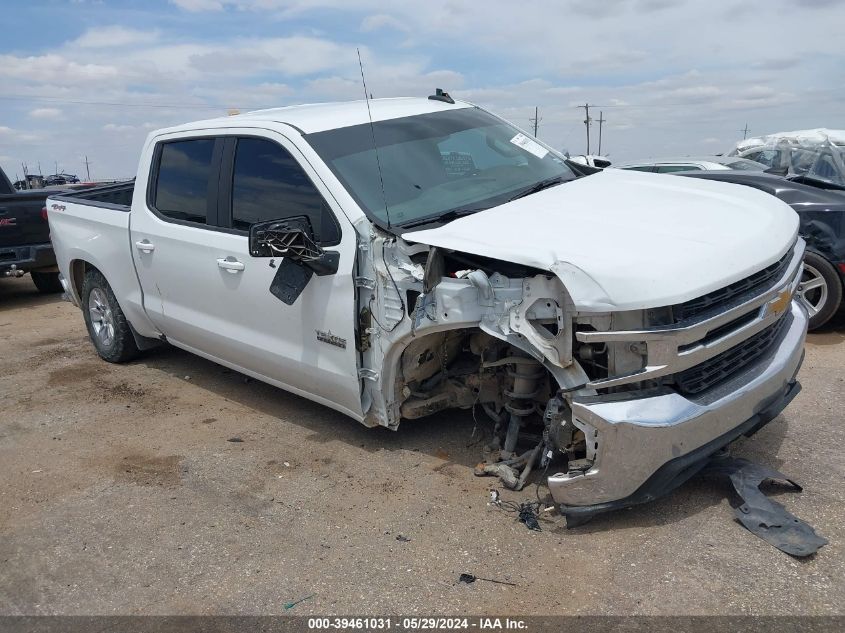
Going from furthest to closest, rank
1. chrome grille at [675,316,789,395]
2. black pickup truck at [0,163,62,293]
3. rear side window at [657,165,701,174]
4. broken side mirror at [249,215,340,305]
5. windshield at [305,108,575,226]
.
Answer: rear side window at [657,165,701,174], black pickup truck at [0,163,62,293], windshield at [305,108,575,226], broken side mirror at [249,215,340,305], chrome grille at [675,316,789,395]

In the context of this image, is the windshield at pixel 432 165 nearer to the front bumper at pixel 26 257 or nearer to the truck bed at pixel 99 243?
the truck bed at pixel 99 243

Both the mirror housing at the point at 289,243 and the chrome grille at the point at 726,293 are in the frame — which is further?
the mirror housing at the point at 289,243

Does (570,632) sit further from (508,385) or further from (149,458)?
(149,458)

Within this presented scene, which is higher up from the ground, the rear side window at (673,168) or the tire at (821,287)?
the rear side window at (673,168)

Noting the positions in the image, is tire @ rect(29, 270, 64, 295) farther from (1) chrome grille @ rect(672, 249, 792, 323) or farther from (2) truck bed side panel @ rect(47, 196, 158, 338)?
(1) chrome grille @ rect(672, 249, 792, 323)

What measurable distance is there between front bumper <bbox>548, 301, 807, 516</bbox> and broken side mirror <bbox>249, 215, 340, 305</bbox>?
152 cm

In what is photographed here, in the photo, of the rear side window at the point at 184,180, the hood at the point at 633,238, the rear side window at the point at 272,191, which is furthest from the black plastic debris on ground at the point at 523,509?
the rear side window at the point at 184,180

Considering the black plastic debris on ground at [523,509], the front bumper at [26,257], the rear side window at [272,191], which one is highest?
the rear side window at [272,191]

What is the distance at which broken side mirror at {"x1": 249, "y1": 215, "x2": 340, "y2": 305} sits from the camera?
366 centimetres

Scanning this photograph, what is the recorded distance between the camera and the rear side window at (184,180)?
4.79 m

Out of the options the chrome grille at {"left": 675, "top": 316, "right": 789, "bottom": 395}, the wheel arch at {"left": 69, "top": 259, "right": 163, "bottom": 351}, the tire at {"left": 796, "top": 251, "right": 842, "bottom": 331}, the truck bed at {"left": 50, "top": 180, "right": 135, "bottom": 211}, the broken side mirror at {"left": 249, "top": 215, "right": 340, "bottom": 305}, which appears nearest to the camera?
the chrome grille at {"left": 675, "top": 316, "right": 789, "bottom": 395}

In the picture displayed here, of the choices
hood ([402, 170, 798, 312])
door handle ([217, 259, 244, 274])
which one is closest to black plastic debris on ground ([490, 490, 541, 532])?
hood ([402, 170, 798, 312])

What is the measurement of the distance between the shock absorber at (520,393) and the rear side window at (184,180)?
2.32 meters

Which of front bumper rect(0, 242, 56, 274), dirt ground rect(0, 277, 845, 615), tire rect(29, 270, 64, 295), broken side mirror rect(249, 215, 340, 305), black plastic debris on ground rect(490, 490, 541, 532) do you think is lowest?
tire rect(29, 270, 64, 295)
